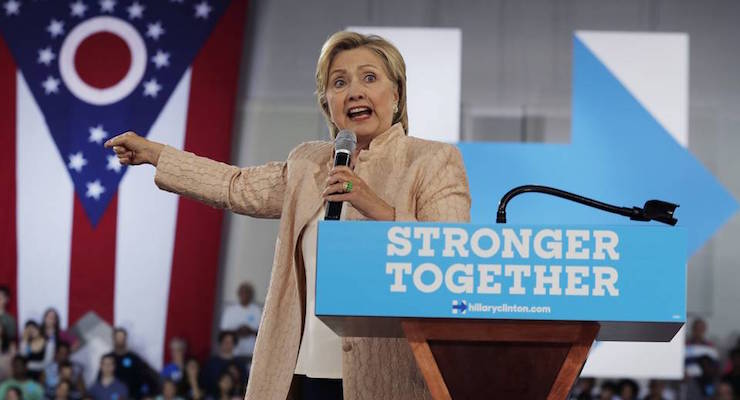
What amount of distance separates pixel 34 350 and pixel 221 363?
130 cm

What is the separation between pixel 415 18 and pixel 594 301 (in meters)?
6.36

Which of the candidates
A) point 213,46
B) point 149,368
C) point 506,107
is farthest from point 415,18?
point 149,368

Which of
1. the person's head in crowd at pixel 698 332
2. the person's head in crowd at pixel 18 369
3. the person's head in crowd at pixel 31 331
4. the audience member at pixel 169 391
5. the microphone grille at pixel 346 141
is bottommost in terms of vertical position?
the audience member at pixel 169 391

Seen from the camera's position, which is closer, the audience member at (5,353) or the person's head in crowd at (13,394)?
the person's head in crowd at (13,394)

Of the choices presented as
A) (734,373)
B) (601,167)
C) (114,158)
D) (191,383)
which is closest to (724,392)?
(734,373)

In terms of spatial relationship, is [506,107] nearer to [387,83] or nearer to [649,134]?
[649,134]

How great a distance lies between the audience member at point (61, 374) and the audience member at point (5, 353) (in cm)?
24

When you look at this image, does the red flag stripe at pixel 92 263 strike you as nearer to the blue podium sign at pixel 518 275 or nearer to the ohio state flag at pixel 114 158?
the ohio state flag at pixel 114 158

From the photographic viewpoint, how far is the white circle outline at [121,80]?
7.55 metres

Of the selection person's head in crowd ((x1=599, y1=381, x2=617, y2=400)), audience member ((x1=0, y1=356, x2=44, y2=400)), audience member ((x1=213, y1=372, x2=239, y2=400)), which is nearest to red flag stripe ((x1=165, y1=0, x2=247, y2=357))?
audience member ((x1=213, y1=372, x2=239, y2=400))

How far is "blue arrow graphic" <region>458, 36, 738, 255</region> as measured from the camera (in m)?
6.04

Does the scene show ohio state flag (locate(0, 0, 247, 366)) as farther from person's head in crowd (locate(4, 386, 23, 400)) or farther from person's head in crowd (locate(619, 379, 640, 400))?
person's head in crowd (locate(619, 379, 640, 400))

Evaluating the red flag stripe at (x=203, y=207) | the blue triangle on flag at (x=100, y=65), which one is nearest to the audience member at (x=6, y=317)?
the blue triangle on flag at (x=100, y=65)

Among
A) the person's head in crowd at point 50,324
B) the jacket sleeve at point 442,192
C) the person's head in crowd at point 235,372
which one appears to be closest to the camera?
the jacket sleeve at point 442,192
